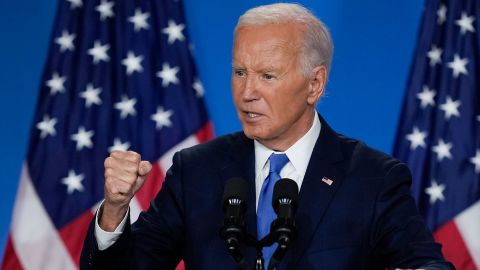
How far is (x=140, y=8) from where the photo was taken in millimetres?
3996

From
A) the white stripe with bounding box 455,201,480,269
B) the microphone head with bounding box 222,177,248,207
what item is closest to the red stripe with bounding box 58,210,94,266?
the white stripe with bounding box 455,201,480,269

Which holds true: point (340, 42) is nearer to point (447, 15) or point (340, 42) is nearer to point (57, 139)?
point (447, 15)

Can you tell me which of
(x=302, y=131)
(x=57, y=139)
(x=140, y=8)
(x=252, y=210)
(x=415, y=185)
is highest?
(x=140, y=8)

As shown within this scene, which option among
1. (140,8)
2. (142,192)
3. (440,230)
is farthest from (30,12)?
(440,230)

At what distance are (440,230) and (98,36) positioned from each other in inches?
74.0

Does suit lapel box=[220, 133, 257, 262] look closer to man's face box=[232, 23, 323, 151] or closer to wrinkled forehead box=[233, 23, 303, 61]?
man's face box=[232, 23, 323, 151]

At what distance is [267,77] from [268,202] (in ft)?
1.16

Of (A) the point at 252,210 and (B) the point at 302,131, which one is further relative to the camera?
(B) the point at 302,131

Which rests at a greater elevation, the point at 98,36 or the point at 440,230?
the point at 98,36

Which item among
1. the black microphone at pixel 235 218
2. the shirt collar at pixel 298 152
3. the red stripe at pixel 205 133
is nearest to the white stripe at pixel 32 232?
the red stripe at pixel 205 133

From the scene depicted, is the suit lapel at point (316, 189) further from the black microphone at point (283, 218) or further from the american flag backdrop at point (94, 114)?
the american flag backdrop at point (94, 114)

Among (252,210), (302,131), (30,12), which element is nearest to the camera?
(252,210)

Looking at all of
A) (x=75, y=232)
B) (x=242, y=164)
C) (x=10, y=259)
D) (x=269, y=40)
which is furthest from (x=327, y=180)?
(x=10, y=259)

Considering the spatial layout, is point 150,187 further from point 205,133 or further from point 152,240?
point 152,240
